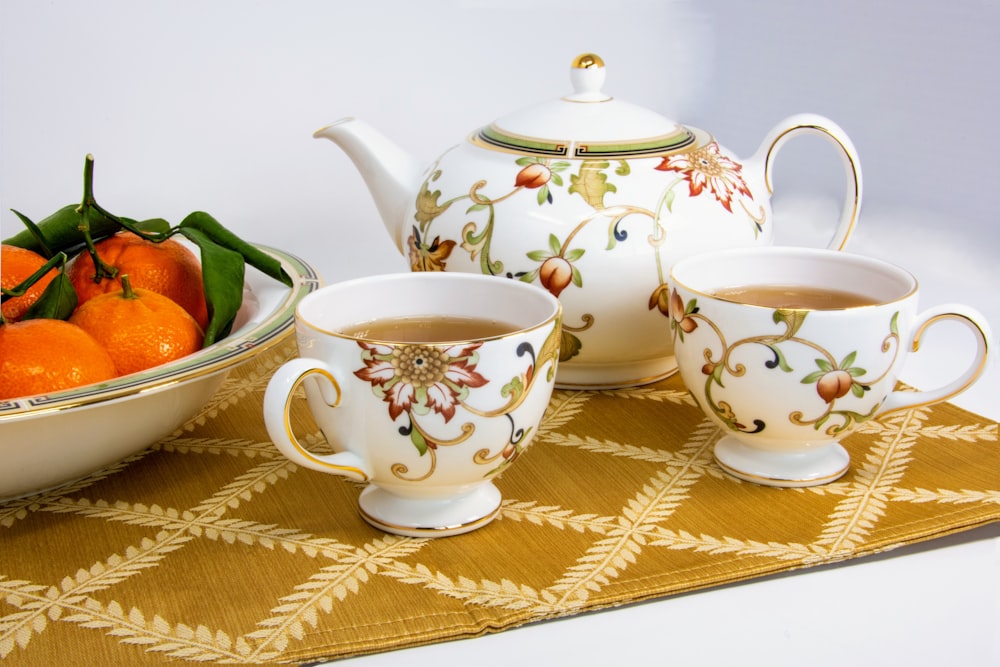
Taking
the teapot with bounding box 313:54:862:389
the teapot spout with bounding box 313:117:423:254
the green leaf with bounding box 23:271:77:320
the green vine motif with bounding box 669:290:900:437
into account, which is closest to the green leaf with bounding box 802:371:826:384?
A: the green vine motif with bounding box 669:290:900:437

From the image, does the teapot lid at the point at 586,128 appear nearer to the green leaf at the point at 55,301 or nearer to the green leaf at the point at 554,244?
the green leaf at the point at 554,244

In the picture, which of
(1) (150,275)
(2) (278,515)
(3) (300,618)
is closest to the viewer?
(3) (300,618)

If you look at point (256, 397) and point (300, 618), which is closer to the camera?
point (300, 618)

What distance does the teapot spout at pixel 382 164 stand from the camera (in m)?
1.10

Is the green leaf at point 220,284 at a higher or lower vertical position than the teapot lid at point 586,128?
lower

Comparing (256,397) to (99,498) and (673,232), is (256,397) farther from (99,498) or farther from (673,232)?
(673,232)

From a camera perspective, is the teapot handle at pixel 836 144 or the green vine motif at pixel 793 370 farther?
the teapot handle at pixel 836 144

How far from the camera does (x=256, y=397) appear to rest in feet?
3.43

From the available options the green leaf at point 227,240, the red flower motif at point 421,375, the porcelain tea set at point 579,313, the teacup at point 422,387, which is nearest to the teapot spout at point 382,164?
the porcelain tea set at point 579,313

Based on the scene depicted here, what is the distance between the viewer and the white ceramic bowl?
0.77 metres

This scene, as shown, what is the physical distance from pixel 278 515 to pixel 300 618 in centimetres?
13

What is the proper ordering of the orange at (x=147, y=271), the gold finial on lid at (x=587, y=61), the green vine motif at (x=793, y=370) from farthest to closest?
the gold finial on lid at (x=587, y=61)
the orange at (x=147, y=271)
the green vine motif at (x=793, y=370)

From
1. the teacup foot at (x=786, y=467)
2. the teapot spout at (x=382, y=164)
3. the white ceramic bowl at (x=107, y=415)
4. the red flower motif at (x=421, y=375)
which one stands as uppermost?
the teapot spout at (x=382, y=164)

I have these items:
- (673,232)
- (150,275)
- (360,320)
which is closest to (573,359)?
(673,232)
